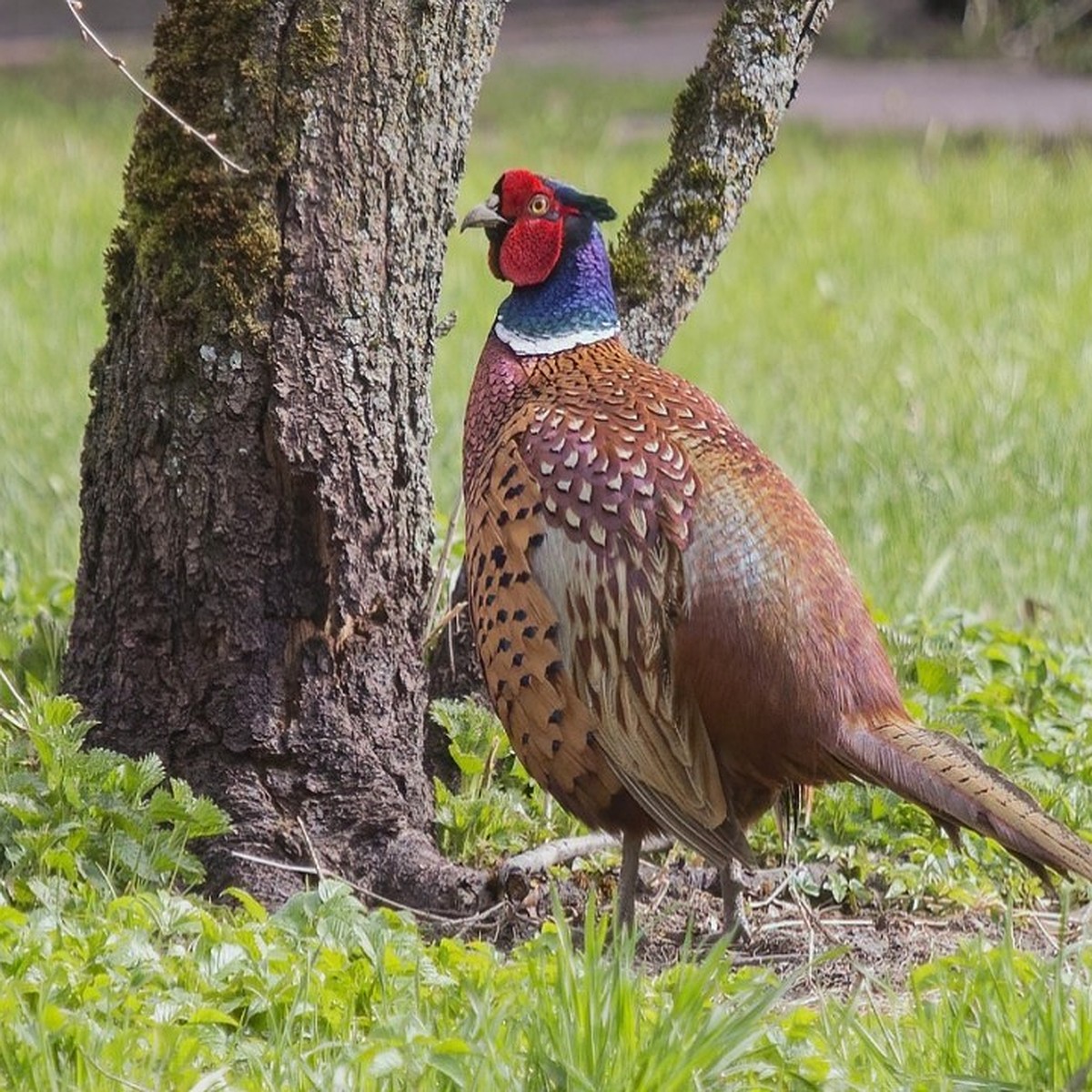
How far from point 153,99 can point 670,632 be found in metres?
1.12

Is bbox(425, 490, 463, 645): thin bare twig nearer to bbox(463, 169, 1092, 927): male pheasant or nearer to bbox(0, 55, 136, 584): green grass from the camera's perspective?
bbox(463, 169, 1092, 927): male pheasant


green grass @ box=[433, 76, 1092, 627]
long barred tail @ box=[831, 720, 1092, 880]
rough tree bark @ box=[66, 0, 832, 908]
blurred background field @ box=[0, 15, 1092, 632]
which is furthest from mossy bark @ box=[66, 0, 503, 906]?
green grass @ box=[433, 76, 1092, 627]

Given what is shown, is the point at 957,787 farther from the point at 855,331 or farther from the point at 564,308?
the point at 855,331

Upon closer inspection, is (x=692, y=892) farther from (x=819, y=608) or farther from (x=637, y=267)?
(x=637, y=267)

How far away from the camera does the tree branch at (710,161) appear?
3.67 meters

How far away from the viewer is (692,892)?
3680mm

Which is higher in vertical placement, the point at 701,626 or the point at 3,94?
the point at 3,94

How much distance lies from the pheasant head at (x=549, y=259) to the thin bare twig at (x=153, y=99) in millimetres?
508

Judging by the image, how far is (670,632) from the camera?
3123 mm

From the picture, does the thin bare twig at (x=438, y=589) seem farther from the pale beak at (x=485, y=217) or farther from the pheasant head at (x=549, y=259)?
the pale beak at (x=485, y=217)

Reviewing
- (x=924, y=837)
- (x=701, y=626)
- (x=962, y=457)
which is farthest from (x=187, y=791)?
(x=962, y=457)

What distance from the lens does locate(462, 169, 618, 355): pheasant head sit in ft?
11.5

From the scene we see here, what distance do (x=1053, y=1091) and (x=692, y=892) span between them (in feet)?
4.55

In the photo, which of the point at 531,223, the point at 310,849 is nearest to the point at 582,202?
the point at 531,223
